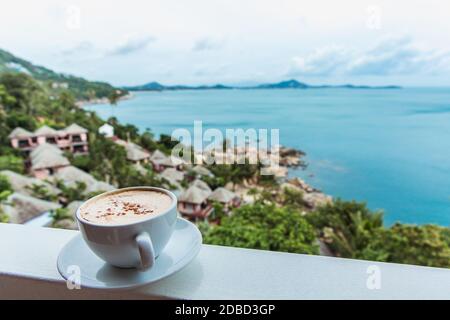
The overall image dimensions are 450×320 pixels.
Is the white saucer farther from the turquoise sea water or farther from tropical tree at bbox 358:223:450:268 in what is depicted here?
tropical tree at bbox 358:223:450:268

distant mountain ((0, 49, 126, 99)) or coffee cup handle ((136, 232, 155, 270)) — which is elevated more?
distant mountain ((0, 49, 126, 99))

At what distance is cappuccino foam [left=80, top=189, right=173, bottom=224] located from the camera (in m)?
0.30

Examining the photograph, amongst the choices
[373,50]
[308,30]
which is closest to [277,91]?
[373,50]

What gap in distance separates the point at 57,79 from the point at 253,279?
1.95 meters

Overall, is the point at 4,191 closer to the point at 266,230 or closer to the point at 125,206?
the point at 266,230

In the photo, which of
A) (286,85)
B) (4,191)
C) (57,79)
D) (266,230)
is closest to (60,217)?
(4,191)

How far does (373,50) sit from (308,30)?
1.27 feet

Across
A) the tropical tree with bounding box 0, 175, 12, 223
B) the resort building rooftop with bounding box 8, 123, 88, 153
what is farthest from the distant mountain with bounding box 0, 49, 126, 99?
the tropical tree with bounding box 0, 175, 12, 223

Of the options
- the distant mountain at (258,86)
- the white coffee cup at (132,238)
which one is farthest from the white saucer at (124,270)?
the distant mountain at (258,86)

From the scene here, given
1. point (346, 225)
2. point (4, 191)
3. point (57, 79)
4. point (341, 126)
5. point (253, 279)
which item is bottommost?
point (346, 225)

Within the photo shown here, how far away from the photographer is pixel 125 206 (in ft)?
1.08

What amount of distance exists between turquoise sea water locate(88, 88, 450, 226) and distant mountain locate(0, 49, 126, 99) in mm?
95

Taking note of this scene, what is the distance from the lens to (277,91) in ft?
4.60
